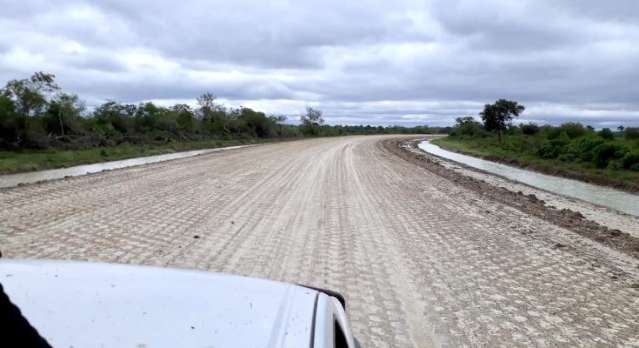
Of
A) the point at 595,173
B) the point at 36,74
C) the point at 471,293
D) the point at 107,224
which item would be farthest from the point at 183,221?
the point at 36,74

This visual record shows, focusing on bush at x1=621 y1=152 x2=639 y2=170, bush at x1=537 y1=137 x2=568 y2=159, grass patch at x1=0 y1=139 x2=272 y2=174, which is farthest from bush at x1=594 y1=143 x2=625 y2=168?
grass patch at x1=0 y1=139 x2=272 y2=174

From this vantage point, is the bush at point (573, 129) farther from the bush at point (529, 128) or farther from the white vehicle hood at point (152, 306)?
the white vehicle hood at point (152, 306)

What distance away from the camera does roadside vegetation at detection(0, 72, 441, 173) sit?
28172 millimetres

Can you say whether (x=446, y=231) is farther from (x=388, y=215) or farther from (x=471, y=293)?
(x=471, y=293)

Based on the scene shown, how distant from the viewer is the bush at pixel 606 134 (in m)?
32.5

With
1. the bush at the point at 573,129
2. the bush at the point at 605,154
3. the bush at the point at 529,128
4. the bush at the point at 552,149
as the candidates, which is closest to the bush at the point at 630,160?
the bush at the point at 605,154

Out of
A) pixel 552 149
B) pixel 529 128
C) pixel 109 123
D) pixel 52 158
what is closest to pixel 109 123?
pixel 109 123

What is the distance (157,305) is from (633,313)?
4916 mm

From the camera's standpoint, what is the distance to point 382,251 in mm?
6805

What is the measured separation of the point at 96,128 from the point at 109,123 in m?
3.62

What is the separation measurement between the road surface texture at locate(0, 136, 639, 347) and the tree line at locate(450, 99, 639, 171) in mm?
15190

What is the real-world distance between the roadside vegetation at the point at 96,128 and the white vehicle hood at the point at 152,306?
21.1m

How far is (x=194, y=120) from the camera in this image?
183 feet

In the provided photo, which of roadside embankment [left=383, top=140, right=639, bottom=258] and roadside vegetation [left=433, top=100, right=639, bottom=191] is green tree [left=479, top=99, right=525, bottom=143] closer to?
roadside vegetation [left=433, top=100, right=639, bottom=191]
